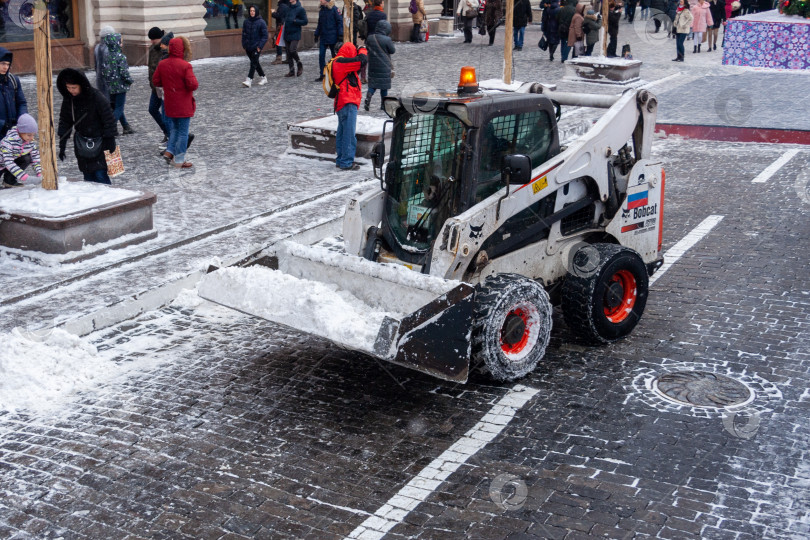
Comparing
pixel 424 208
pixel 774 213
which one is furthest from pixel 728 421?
pixel 774 213

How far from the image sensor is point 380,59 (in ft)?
59.0

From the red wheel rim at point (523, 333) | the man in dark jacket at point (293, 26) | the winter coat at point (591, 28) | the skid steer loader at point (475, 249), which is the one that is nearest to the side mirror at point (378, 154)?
the skid steer loader at point (475, 249)

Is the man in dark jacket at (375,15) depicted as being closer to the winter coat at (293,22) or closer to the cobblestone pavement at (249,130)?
the cobblestone pavement at (249,130)

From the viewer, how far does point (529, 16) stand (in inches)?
1192

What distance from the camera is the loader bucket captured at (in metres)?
6.11

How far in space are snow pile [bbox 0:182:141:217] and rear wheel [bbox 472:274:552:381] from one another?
482cm

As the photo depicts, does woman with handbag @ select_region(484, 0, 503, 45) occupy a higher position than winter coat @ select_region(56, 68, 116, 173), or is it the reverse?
woman with handbag @ select_region(484, 0, 503, 45)

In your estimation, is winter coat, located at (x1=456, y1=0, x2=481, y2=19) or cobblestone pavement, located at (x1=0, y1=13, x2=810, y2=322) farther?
winter coat, located at (x1=456, y1=0, x2=481, y2=19)

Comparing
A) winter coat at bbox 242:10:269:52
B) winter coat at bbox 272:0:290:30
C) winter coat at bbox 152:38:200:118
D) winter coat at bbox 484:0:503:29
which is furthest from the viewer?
winter coat at bbox 484:0:503:29

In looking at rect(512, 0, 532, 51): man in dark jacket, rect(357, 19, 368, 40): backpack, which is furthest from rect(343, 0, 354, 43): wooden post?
rect(512, 0, 532, 51): man in dark jacket

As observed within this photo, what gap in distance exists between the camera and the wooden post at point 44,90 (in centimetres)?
939

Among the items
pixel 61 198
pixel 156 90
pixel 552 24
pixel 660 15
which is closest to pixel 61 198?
pixel 61 198

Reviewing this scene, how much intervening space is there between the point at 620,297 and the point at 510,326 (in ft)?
4.94

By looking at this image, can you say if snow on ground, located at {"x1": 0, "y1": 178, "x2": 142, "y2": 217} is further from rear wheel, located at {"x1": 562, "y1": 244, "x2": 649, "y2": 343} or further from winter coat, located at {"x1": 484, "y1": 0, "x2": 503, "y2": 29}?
winter coat, located at {"x1": 484, "y1": 0, "x2": 503, "y2": 29}
